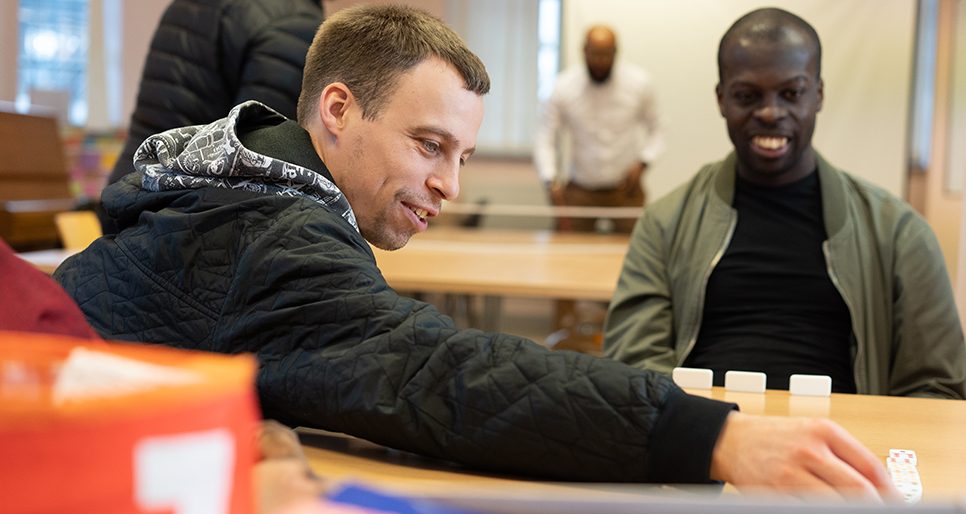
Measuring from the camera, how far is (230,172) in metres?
1.26

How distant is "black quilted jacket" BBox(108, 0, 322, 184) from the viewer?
2441mm

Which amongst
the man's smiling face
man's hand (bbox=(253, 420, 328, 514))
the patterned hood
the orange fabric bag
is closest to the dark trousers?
the man's smiling face

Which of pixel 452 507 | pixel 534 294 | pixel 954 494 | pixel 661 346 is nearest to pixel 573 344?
pixel 534 294

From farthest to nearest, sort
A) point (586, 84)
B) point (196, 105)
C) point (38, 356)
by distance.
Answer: point (586, 84), point (196, 105), point (38, 356)

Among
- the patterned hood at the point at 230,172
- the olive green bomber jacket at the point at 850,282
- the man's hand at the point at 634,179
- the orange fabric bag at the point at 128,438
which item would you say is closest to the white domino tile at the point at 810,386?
the olive green bomber jacket at the point at 850,282

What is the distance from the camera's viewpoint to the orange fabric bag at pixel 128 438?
360 millimetres

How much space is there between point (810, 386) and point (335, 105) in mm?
840

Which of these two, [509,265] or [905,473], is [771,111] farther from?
[509,265]

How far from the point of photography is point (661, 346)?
2.30m

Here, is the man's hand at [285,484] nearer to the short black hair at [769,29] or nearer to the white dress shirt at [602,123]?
the short black hair at [769,29]

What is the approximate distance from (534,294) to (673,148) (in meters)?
5.54

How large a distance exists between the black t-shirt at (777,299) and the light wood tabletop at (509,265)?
921mm

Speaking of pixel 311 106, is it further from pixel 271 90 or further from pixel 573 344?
pixel 573 344

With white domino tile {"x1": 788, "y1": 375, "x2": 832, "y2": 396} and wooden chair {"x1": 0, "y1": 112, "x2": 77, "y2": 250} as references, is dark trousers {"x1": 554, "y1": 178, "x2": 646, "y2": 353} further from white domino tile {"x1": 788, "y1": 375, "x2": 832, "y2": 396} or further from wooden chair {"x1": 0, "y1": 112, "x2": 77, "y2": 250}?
wooden chair {"x1": 0, "y1": 112, "x2": 77, "y2": 250}
